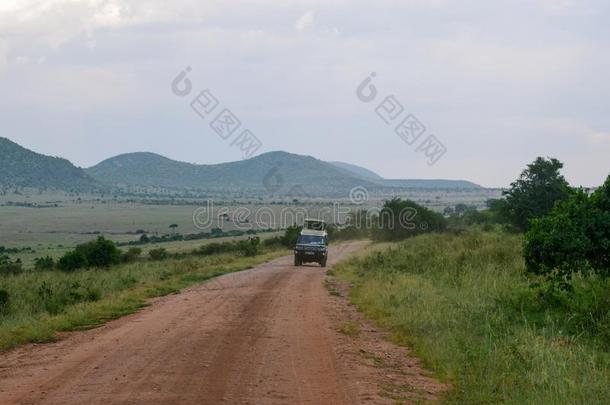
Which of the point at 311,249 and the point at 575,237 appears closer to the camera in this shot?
the point at 575,237

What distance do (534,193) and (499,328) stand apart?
41791mm

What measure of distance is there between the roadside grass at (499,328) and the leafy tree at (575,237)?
1.06 meters

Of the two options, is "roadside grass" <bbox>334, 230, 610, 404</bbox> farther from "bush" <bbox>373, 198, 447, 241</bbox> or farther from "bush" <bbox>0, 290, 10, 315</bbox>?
"bush" <bbox>373, 198, 447, 241</bbox>

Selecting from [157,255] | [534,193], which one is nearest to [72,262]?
[157,255]

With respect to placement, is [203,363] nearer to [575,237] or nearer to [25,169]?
[575,237]

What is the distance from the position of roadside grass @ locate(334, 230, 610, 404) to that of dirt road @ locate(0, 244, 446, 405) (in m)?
0.78

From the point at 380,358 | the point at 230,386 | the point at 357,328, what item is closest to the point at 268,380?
the point at 230,386

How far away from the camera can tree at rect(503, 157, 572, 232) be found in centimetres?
5322

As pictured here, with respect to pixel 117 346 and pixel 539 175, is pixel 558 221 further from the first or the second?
pixel 539 175

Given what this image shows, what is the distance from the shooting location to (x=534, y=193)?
53.9m

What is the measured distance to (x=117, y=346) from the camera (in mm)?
12836

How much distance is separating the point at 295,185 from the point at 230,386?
18892cm

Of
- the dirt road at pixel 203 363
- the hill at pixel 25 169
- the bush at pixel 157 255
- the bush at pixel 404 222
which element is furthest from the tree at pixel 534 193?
the hill at pixel 25 169

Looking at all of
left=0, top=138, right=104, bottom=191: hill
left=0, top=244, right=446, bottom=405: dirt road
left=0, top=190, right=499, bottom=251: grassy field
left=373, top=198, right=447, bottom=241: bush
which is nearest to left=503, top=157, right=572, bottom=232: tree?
left=373, top=198, right=447, bottom=241: bush
